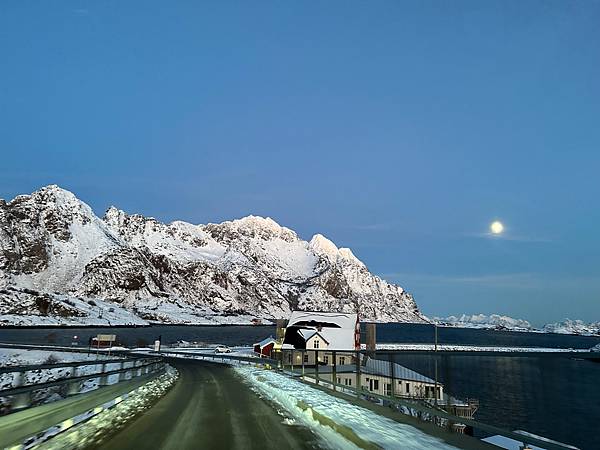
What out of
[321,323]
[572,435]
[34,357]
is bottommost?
[572,435]

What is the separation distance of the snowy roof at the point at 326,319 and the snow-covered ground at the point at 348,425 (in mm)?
62861

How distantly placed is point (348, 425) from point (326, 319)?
234ft

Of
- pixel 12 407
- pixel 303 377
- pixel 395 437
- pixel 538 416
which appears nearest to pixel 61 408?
pixel 12 407

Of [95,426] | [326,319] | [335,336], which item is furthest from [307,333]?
[95,426]

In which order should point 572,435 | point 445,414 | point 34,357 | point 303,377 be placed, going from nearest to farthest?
point 445,414, point 303,377, point 572,435, point 34,357

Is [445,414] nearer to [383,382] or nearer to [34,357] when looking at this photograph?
[383,382]

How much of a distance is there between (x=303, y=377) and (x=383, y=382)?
10.6m

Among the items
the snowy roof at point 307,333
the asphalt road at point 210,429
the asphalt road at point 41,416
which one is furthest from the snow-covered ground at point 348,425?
the snowy roof at point 307,333

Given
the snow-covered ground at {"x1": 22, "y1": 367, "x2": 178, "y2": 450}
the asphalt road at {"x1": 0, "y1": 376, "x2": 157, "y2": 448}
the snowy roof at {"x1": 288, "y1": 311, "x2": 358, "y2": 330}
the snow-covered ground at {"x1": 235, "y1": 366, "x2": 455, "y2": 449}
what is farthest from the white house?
the asphalt road at {"x1": 0, "y1": 376, "x2": 157, "y2": 448}

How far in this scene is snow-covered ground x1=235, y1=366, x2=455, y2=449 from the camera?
9.50m

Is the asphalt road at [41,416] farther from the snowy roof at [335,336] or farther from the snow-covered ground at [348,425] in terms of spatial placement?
the snowy roof at [335,336]

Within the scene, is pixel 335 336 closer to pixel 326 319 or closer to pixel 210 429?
pixel 326 319

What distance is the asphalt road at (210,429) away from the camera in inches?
370

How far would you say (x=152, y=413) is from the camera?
13656mm
